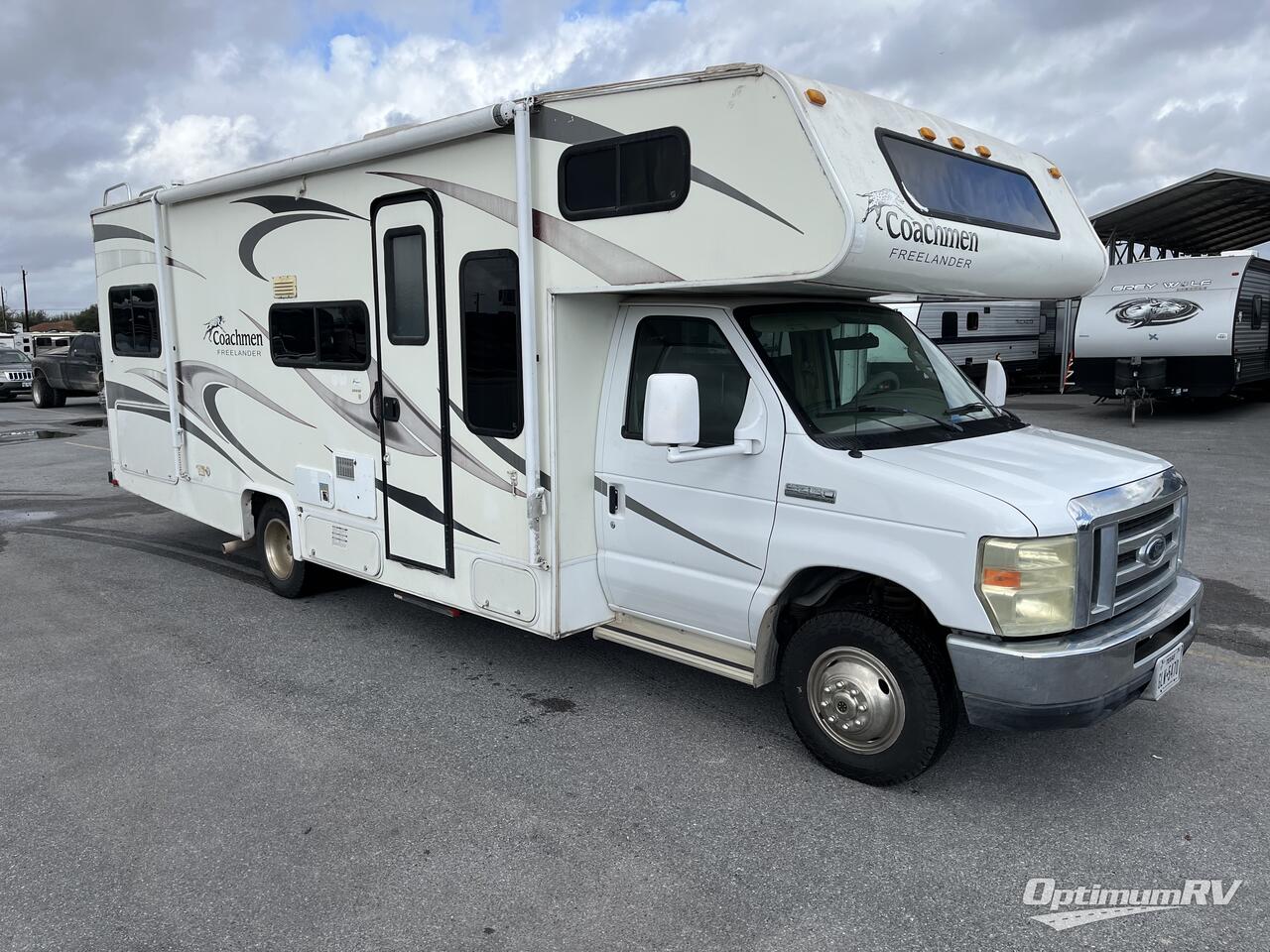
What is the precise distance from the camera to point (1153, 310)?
16203mm

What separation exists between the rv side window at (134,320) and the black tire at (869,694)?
600 centimetres

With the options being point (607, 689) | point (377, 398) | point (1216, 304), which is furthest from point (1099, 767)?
point (1216, 304)

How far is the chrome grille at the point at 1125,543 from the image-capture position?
3.66m

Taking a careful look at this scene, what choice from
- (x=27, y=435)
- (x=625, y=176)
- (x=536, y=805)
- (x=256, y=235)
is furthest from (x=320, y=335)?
(x=27, y=435)

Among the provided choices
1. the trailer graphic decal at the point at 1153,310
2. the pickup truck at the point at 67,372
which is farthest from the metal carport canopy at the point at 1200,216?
the pickup truck at the point at 67,372

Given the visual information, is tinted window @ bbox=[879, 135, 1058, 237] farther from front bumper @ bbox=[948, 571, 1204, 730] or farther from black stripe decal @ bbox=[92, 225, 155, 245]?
black stripe decal @ bbox=[92, 225, 155, 245]

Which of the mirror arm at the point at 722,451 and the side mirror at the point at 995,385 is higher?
the side mirror at the point at 995,385

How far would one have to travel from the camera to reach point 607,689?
5.29m

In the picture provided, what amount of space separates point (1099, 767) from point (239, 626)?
206 inches

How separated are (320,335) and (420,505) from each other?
4.68ft

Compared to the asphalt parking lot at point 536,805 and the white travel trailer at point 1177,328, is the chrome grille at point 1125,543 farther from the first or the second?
the white travel trailer at point 1177,328

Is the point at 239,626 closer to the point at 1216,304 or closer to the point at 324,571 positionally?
the point at 324,571

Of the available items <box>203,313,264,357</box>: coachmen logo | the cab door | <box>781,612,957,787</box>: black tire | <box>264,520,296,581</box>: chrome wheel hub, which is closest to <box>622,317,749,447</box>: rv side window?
the cab door

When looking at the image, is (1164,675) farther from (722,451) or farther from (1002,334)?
(1002,334)
